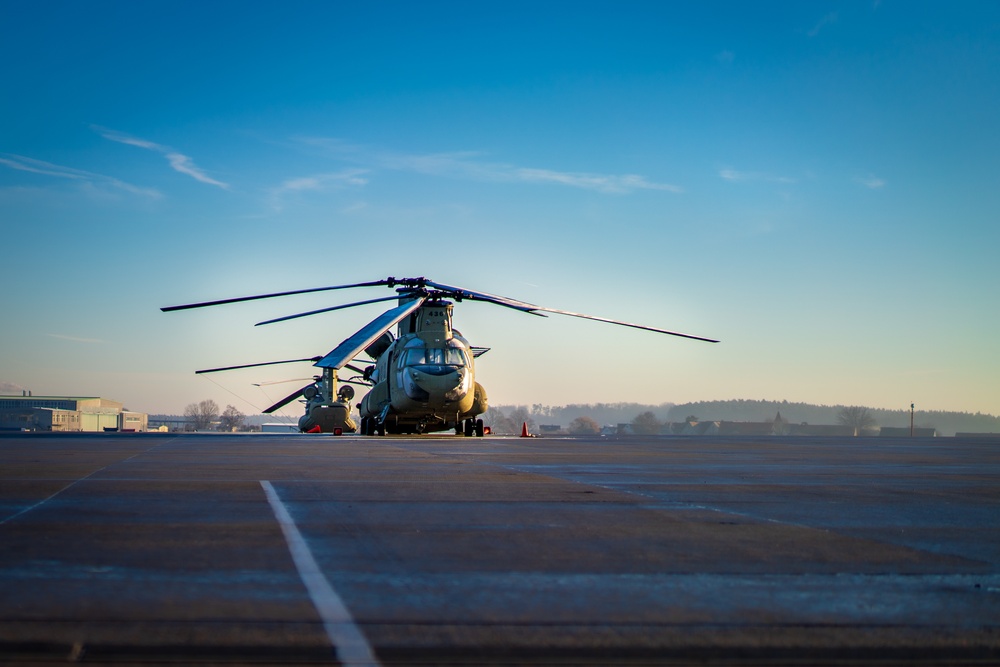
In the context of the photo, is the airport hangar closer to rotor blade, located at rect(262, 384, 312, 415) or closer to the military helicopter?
rotor blade, located at rect(262, 384, 312, 415)

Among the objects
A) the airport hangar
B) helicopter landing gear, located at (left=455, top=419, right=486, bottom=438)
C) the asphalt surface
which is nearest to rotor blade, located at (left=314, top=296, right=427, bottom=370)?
helicopter landing gear, located at (left=455, top=419, right=486, bottom=438)

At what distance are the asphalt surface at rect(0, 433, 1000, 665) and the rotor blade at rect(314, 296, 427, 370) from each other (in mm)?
16679

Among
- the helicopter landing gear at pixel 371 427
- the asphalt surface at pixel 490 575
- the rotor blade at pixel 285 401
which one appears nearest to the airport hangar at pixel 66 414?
the rotor blade at pixel 285 401

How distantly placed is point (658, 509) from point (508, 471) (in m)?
4.98

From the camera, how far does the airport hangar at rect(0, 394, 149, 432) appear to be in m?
106

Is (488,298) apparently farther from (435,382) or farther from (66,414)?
(66,414)

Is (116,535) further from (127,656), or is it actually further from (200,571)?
(127,656)

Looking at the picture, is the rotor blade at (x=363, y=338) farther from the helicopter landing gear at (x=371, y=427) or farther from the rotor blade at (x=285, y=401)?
Result: the rotor blade at (x=285, y=401)

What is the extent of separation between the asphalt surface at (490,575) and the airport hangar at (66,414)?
10351 cm

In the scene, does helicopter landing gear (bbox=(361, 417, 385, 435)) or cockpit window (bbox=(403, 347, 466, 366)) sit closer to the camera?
cockpit window (bbox=(403, 347, 466, 366))

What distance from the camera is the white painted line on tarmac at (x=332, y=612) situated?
3258 millimetres

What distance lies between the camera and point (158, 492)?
923 centimetres

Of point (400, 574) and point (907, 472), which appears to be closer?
point (400, 574)

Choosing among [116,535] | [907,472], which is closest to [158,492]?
[116,535]
